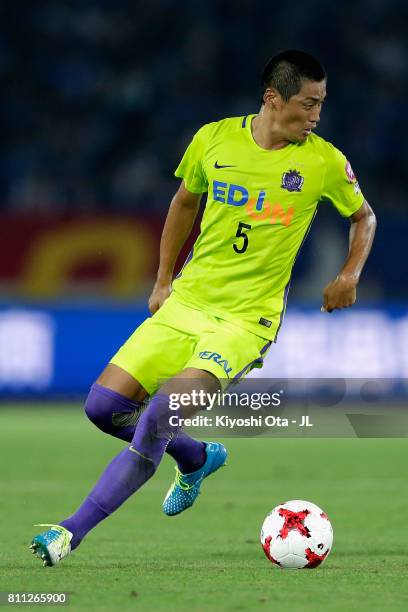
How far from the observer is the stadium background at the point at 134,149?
549 inches

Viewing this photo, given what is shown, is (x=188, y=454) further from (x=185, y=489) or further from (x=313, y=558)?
(x=313, y=558)

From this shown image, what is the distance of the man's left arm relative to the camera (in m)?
5.17

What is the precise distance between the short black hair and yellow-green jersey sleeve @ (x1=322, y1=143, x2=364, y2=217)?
0.34 metres

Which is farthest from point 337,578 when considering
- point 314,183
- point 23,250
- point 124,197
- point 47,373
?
point 124,197

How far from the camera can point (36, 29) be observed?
1886 centimetres

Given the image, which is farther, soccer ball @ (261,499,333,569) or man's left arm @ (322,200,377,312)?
man's left arm @ (322,200,377,312)

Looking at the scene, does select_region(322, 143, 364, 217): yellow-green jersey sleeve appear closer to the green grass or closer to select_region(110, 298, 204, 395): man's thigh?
select_region(110, 298, 204, 395): man's thigh

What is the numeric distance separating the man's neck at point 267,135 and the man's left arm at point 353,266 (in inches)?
17.3

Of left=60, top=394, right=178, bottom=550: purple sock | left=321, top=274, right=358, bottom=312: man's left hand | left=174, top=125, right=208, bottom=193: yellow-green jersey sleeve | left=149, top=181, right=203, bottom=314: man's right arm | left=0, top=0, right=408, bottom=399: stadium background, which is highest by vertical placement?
left=0, top=0, right=408, bottom=399: stadium background

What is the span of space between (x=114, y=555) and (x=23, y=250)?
1048cm

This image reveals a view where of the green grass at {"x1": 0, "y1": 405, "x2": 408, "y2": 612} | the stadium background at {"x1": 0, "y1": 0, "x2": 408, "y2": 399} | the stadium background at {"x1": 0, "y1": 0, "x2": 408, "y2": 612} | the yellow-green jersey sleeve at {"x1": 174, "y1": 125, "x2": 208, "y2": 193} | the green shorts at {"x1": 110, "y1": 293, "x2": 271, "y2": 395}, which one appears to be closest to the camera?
the green grass at {"x1": 0, "y1": 405, "x2": 408, "y2": 612}

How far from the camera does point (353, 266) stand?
526cm

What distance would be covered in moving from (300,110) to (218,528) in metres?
2.31

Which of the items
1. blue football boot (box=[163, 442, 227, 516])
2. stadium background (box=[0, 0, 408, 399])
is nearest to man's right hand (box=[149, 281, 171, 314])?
blue football boot (box=[163, 442, 227, 516])
